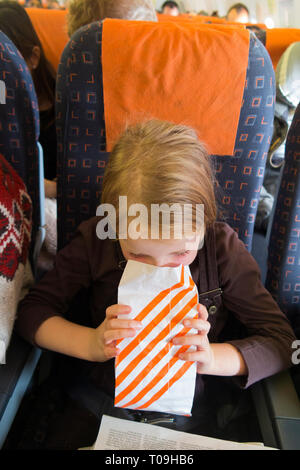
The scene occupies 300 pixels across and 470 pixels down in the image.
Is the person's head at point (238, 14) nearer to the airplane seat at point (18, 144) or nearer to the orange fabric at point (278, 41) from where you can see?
the orange fabric at point (278, 41)

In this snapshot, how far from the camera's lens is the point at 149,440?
672 mm

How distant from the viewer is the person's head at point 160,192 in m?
0.63

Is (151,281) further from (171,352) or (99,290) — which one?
(99,290)

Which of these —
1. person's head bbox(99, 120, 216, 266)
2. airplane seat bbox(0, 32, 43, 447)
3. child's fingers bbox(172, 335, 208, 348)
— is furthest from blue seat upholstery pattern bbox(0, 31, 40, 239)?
child's fingers bbox(172, 335, 208, 348)

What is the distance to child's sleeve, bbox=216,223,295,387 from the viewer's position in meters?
0.74

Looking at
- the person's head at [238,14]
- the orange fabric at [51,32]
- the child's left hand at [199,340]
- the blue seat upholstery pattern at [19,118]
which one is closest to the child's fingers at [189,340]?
the child's left hand at [199,340]

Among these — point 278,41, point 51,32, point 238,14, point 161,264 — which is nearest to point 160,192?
point 161,264

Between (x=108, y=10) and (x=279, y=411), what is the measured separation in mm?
1126

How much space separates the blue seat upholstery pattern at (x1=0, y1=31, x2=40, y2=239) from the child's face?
37 centimetres

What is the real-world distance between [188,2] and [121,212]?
16.8 feet

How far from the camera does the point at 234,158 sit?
2.85 feet

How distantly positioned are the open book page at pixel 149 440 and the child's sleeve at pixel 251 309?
128mm

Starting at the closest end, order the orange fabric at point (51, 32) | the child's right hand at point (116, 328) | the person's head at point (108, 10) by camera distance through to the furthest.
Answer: the child's right hand at point (116, 328) → the person's head at point (108, 10) → the orange fabric at point (51, 32)

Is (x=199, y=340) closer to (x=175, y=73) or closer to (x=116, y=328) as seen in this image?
(x=116, y=328)
